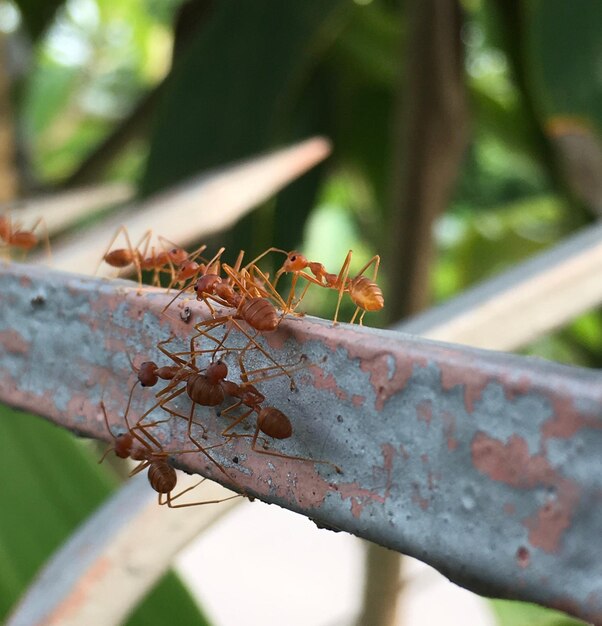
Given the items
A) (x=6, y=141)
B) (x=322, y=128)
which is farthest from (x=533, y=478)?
(x=6, y=141)

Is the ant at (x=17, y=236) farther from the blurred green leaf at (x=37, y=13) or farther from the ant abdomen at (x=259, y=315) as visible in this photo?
the blurred green leaf at (x=37, y=13)

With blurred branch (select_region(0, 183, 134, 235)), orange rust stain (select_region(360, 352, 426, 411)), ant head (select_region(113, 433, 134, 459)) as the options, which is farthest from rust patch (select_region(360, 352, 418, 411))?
blurred branch (select_region(0, 183, 134, 235))

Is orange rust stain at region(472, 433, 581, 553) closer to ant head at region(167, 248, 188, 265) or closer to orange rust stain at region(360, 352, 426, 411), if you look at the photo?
orange rust stain at region(360, 352, 426, 411)

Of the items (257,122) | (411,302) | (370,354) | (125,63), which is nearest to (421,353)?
(370,354)

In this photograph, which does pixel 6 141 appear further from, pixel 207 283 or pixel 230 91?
pixel 207 283

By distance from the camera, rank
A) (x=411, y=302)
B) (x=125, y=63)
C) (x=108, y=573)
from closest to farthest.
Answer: (x=108, y=573)
(x=411, y=302)
(x=125, y=63)

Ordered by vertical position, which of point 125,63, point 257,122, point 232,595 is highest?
point 257,122

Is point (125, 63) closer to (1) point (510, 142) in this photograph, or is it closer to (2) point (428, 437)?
(1) point (510, 142)
